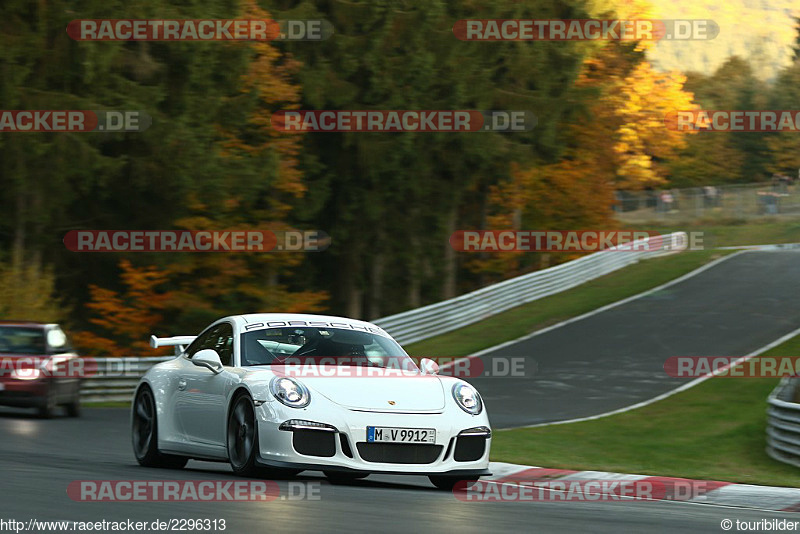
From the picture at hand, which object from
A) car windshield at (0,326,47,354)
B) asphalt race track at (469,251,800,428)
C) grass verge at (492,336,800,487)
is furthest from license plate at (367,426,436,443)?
car windshield at (0,326,47,354)

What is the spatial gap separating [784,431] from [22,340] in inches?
478

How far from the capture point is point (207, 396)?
451 inches

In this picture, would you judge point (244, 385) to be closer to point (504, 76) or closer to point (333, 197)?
point (333, 197)

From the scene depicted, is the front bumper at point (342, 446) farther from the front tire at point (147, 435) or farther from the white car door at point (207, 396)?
the front tire at point (147, 435)

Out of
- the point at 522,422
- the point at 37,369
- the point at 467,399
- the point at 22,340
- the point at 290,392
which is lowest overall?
the point at 522,422

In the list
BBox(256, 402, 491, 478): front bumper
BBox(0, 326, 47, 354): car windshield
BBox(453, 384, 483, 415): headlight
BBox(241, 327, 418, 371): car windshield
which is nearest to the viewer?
BBox(256, 402, 491, 478): front bumper

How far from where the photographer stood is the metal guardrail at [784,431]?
1595 cm

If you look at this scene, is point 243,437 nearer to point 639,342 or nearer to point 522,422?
point 522,422

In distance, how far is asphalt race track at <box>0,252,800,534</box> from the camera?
8062 millimetres

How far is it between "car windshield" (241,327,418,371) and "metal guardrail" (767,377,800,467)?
608 centimetres

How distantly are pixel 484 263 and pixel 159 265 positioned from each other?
20.4m

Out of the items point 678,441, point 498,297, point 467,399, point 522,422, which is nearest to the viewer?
point 467,399

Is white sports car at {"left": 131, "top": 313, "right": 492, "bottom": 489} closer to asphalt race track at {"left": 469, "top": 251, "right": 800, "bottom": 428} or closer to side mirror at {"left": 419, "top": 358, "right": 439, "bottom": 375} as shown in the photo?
side mirror at {"left": 419, "top": 358, "right": 439, "bottom": 375}

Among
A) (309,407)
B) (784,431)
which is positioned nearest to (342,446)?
(309,407)
